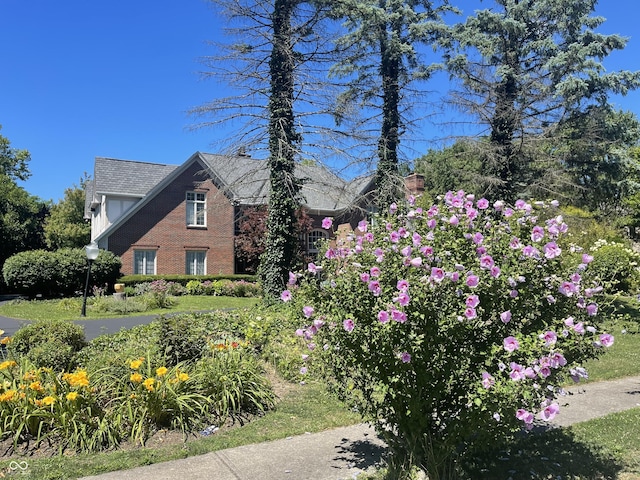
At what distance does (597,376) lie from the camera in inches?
283

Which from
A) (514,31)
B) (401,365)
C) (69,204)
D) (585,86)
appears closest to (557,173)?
(585,86)

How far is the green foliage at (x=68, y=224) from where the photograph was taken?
3662 centimetres

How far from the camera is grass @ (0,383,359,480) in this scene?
150 inches

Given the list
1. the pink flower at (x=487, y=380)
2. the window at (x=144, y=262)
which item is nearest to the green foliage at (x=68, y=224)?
the window at (x=144, y=262)

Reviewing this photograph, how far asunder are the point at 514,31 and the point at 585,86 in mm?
3291

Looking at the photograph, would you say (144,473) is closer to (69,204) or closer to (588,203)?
(588,203)

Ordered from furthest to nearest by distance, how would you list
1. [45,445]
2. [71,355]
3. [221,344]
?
1. [221,344]
2. [71,355]
3. [45,445]

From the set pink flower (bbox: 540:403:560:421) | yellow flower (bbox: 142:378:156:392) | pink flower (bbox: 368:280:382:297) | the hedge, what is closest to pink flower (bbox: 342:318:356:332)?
pink flower (bbox: 368:280:382:297)

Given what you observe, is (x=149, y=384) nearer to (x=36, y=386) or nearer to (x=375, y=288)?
(x=36, y=386)

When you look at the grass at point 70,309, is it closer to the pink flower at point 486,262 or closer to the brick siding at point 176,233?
the brick siding at point 176,233

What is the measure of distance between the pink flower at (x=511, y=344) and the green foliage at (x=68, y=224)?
39062mm

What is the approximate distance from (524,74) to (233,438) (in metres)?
18.1

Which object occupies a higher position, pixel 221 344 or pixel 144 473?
pixel 221 344

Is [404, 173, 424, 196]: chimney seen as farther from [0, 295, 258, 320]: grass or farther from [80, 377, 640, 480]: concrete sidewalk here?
[80, 377, 640, 480]: concrete sidewalk
